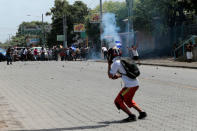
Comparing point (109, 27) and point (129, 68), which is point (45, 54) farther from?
point (129, 68)

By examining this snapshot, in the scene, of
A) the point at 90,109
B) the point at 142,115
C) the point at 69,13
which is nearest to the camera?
the point at 142,115

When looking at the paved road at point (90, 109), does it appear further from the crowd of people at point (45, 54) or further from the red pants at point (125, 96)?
the crowd of people at point (45, 54)

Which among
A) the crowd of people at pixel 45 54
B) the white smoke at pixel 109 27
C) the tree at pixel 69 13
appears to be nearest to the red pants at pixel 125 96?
the white smoke at pixel 109 27

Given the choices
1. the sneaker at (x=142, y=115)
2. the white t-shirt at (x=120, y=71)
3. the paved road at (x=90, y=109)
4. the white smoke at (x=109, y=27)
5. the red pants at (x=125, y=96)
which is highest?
the white smoke at (x=109, y=27)

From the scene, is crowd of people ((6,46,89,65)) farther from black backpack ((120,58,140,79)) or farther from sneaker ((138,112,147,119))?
black backpack ((120,58,140,79))

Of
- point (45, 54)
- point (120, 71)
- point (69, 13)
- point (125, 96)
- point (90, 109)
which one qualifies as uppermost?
point (69, 13)

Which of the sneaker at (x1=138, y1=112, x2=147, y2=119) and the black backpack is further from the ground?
the black backpack

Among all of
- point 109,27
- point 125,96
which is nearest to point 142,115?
point 125,96

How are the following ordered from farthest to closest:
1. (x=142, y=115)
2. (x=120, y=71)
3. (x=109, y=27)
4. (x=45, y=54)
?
(x=109, y=27) < (x=45, y=54) < (x=142, y=115) < (x=120, y=71)

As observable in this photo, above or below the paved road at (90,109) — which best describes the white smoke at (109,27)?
above

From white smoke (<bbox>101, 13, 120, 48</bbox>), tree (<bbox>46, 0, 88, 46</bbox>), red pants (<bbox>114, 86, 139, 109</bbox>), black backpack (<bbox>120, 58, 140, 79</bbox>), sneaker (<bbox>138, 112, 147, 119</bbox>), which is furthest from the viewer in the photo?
tree (<bbox>46, 0, 88, 46</bbox>)

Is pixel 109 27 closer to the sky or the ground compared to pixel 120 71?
closer to the sky

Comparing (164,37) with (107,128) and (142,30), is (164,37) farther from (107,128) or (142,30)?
(107,128)

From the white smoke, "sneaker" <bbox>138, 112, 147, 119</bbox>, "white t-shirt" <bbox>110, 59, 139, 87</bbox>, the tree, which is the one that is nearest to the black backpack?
"white t-shirt" <bbox>110, 59, 139, 87</bbox>
